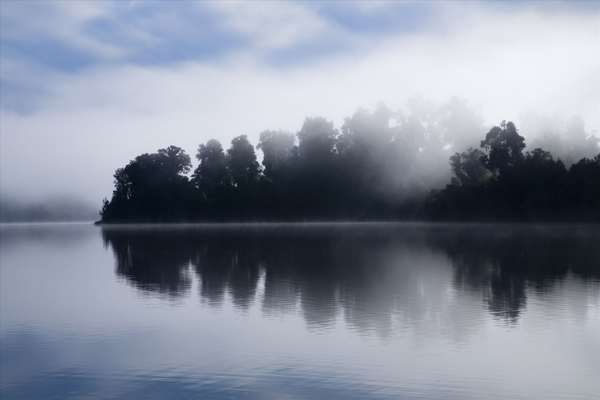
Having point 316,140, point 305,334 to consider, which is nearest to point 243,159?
point 316,140

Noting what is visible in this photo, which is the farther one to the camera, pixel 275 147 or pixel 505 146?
pixel 275 147

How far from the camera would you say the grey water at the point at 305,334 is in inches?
356

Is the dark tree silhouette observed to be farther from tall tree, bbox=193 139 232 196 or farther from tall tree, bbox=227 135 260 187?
tall tree, bbox=227 135 260 187

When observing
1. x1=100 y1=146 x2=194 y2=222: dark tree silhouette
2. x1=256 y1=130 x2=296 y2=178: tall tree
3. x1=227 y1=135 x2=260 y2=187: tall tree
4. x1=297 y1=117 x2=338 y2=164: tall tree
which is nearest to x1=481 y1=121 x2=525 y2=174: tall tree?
x1=297 y1=117 x2=338 y2=164: tall tree

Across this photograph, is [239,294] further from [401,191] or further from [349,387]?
[401,191]

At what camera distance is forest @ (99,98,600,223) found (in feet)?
250

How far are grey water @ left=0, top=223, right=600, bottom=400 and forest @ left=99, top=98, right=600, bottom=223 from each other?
56908 mm

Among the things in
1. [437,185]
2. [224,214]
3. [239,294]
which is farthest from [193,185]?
[239,294]

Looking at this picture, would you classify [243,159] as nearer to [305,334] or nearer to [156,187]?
[156,187]

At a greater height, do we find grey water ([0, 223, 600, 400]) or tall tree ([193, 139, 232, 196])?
tall tree ([193, 139, 232, 196])

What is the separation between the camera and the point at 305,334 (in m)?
12.2

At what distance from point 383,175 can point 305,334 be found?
89176 mm

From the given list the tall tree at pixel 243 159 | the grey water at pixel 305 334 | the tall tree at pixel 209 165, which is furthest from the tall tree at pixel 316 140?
the grey water at pixel 305 334

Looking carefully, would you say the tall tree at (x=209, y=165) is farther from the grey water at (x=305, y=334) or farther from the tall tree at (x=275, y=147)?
the grey water at (x=305, y=334)
